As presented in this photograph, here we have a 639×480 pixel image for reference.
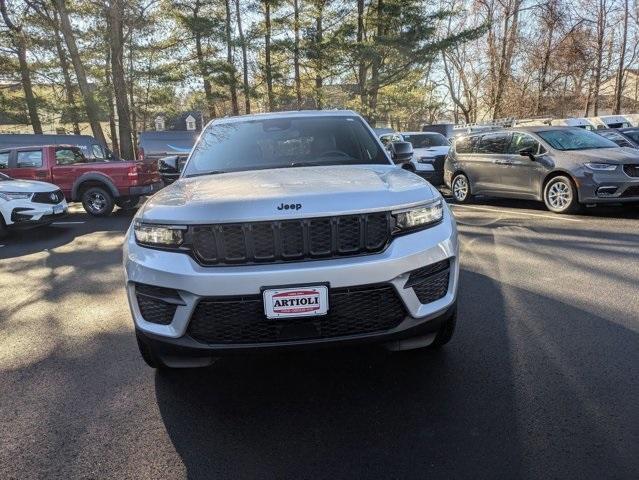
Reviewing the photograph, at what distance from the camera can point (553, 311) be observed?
404 cm

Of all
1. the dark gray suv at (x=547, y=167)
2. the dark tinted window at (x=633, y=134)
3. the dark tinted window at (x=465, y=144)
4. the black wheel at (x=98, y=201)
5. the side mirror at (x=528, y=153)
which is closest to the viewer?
the dark gray suv at (x=547, y=167)

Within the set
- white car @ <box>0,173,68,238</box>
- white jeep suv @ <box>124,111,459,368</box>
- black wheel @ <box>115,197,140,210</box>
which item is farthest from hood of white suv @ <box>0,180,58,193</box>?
white jeep suv @ <box>124,111,459,368</box>

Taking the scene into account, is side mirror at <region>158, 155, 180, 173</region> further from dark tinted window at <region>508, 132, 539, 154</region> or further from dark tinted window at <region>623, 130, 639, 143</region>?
dark tinted window at <region>623, 130, 639, 143</region>

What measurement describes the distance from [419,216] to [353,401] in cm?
114

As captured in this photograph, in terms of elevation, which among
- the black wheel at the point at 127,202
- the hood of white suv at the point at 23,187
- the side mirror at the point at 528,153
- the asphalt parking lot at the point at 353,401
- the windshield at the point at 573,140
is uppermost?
the windshield at the point at 573,140

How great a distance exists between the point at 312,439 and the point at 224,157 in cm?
233

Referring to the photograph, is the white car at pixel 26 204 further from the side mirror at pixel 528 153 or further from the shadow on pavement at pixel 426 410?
the side mirror at pixel 528 153

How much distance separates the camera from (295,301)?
7.87ft

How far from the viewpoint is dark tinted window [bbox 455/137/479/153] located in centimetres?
1064

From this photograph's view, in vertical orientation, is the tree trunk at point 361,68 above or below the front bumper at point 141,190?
above

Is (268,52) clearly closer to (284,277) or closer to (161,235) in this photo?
(161,235)

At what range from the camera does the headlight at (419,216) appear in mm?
2615

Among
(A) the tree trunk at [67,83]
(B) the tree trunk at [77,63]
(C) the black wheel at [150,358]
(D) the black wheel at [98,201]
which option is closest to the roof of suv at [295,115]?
(C) the black wheel at [150,358]

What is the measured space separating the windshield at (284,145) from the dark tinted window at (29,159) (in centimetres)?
947
